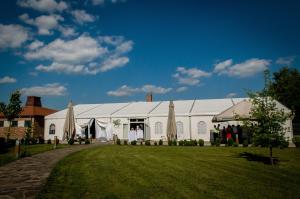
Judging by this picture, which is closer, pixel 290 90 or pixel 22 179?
pixel 22 179

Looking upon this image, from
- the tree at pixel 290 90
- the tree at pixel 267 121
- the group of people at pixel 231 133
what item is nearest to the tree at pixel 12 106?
the group of people at pixel 231 133

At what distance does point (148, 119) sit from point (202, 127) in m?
5.56

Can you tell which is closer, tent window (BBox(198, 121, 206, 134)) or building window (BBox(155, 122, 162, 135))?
tent window (BBox(198, 121, 206, 134))

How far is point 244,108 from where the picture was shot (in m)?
17.5

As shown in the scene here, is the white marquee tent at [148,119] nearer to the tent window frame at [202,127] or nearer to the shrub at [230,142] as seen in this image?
the tent window frame at [202,127]

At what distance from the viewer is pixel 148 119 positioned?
25188mm

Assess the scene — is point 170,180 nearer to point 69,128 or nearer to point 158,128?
point 69,128

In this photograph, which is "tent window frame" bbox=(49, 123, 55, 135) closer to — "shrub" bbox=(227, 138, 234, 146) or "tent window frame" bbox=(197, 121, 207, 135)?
"tent window frame" bbox=(197, 121, 207, 135)

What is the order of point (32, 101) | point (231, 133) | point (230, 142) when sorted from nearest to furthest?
1. point (230, 142)
2. point (231, 133)
3. point (32, 101)

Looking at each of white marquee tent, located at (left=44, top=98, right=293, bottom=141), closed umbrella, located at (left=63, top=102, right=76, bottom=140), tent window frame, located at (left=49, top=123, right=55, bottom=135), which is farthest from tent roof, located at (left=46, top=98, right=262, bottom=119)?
closed umbrella, located at (left=63, top=102, right=76, bottom=140)

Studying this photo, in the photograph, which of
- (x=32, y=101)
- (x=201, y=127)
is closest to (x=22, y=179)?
(x=201, y=127)

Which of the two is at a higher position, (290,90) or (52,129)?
(290,90)

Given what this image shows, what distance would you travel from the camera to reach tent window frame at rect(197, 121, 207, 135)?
23.4 m

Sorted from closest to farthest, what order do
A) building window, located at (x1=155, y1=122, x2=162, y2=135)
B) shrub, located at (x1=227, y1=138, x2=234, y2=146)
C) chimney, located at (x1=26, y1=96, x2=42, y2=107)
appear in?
shrub, located at (x1=227, y1=138, x2=234, y2=146) < building window, located at (x1=155, y1=122, x2=162, y2=135) < chimney, located at (x1=26, y1=96, x2=42, y2=107)
